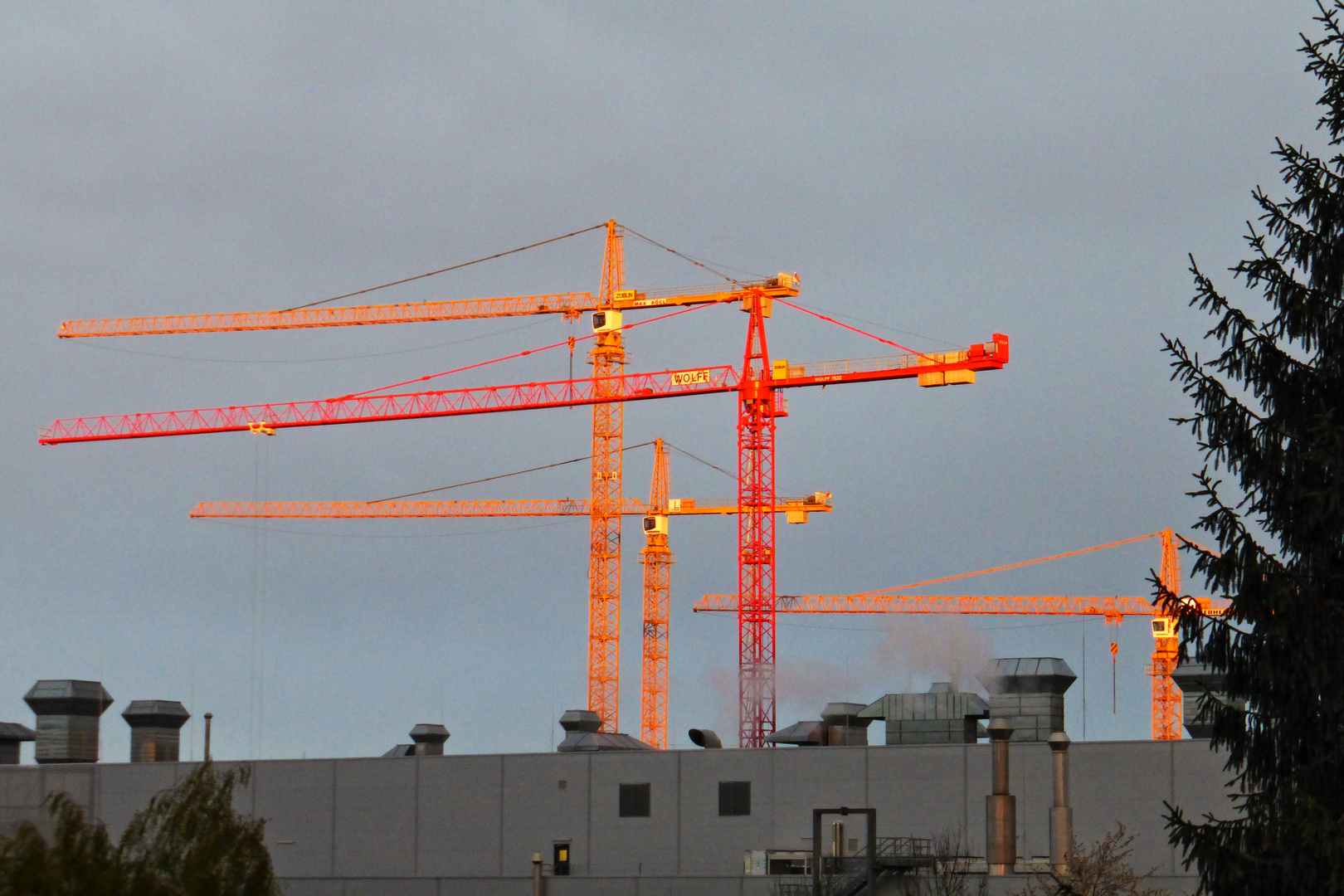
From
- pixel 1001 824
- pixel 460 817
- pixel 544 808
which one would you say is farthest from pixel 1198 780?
pixel 460 817

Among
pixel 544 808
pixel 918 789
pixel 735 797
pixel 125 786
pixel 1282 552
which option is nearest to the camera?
pixel 1282 552

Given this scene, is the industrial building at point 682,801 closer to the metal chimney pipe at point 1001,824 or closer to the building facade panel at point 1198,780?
the building facade panel at point 1198,780

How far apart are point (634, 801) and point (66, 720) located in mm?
23478

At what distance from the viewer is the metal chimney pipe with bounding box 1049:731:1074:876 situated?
45969 millimetres

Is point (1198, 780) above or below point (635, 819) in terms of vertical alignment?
→ above

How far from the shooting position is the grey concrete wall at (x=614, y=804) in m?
50.7

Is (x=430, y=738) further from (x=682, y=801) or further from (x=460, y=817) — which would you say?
(x=682, y=801)

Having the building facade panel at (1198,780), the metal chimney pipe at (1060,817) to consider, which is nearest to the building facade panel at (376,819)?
the metal chimney pipe at (1060,817)

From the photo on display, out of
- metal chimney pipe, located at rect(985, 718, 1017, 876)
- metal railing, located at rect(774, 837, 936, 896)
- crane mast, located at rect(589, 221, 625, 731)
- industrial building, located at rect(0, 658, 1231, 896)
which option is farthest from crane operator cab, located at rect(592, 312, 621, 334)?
metal chimney pipe, located at rect(985, 718, 1017, 876)

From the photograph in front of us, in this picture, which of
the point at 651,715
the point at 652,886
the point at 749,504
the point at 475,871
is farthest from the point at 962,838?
the point at 651,715

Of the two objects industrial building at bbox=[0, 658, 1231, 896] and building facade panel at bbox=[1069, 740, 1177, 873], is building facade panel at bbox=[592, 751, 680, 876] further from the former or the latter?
building facade panel at bbox=[1069, 740, 1177, 873]

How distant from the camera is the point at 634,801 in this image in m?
56.2

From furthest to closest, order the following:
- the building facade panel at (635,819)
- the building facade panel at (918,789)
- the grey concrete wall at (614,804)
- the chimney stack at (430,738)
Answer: the chimney stack at (430,738) → the building facade panel at (635,819) → the building facade panel at (918,789) → the grey concrete wall at (614,804)

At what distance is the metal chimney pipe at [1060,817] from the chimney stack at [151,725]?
3316 cm
